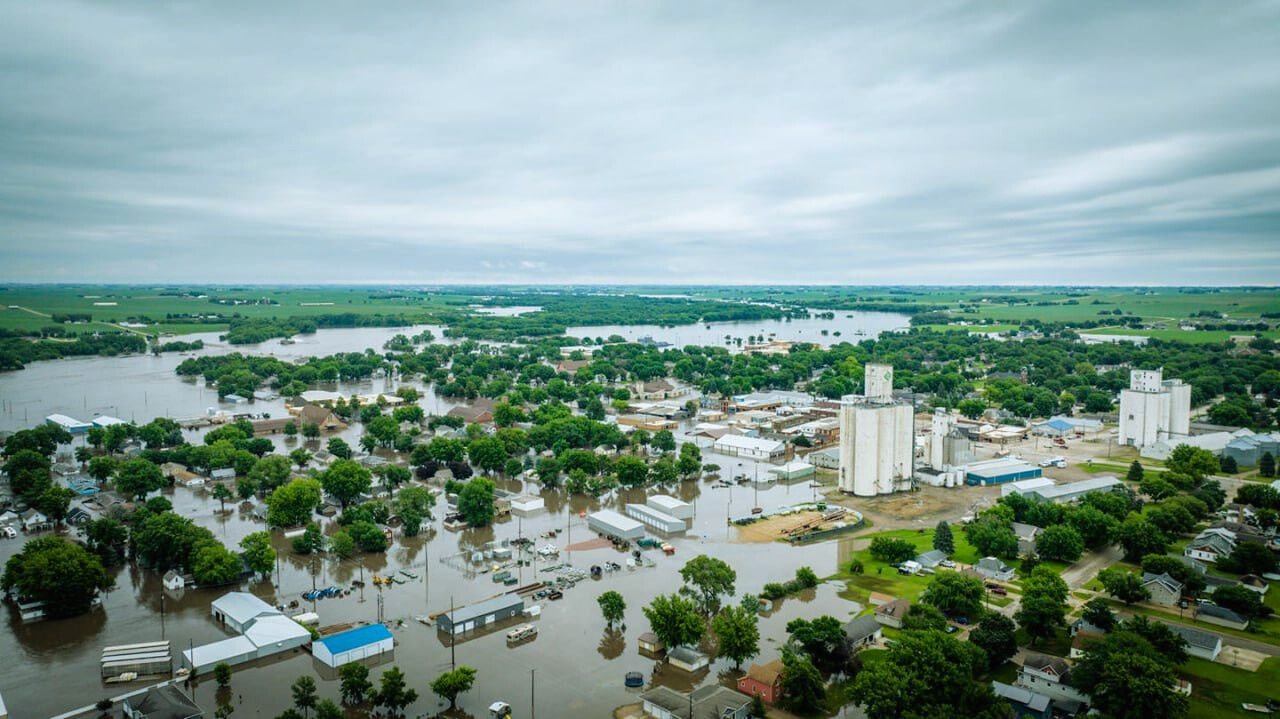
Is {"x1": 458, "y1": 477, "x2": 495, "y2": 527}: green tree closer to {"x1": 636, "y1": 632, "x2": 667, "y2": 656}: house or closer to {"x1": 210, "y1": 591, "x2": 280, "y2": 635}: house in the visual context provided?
{"x1": 210, "y1": 591, "x2": 280, "y2": 635}: house

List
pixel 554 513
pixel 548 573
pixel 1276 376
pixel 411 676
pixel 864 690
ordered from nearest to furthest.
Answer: pixel 864 690, pixel 411 676, pixel 548 573, pixel 554 513, pixel 1276 376

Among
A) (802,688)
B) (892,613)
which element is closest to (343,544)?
(802,688)

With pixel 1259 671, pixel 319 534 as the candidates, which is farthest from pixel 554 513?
pixel 1259 671

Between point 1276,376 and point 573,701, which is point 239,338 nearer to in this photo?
point 573,701

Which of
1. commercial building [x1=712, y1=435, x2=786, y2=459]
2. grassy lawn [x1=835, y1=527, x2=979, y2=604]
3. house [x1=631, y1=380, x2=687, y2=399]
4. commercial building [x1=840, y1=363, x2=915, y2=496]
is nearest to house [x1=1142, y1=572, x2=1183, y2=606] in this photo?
grassy lawn [x1=835, y1=527, x2=979, y2=604]

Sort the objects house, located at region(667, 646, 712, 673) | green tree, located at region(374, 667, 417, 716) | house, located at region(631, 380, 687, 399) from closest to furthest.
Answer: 1. green tree, located at region(374, 667, 417, 716)
2. house, located at region(667, 646, 712, 673)
3. house, located at region(631, 380, 687, 399)

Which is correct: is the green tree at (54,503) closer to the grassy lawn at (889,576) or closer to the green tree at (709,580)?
the green tree at (709,580)

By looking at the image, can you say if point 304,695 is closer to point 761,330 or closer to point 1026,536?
point 1026,536
